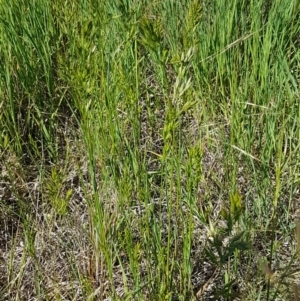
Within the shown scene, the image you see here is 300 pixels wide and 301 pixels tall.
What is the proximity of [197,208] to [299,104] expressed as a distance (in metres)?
0.46

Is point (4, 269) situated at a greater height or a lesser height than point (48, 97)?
lesser

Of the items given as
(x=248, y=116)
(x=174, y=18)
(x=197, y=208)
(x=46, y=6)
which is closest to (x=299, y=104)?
(x=248, y=116)

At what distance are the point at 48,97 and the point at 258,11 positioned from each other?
811 mm

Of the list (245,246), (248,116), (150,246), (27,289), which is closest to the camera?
(245,246)

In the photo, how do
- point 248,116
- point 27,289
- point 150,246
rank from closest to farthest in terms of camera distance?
point 150,246 < point 27,289 < point 248,116

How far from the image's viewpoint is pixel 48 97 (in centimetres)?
204

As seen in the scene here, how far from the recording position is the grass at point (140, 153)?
1.36 m

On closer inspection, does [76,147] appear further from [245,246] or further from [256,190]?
[245,246]

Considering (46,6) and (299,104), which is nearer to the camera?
(299,104)

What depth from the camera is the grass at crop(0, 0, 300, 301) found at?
4.45 ft

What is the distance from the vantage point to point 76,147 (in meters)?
1.86

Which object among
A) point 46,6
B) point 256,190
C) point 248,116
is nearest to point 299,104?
point 248,116

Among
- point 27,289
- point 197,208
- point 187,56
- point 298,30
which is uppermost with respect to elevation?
point 187,56

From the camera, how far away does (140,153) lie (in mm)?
1699
